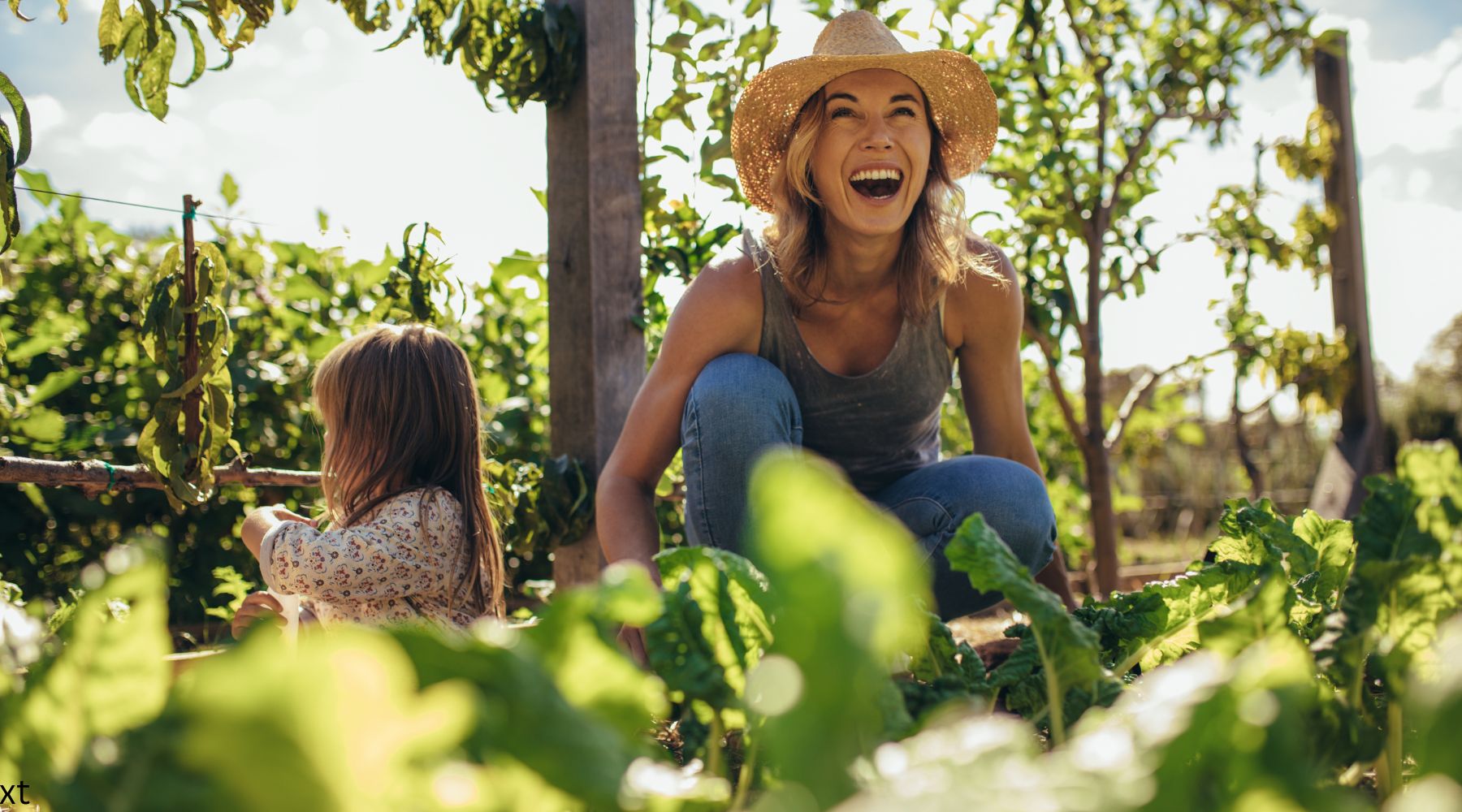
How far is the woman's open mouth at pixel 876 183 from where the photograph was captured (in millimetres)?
1883

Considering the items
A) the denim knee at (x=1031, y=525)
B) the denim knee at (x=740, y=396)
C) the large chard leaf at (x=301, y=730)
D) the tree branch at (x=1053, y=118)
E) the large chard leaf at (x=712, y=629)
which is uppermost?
the tree branch at (x=1053, y=118)

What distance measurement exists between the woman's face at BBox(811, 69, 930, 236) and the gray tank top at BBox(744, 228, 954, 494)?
0.18 meters

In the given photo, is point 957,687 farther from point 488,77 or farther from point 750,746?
point 488,77

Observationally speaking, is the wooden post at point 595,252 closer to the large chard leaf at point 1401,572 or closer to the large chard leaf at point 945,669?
the large chard leaf at point 945,669

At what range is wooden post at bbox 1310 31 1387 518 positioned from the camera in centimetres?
444

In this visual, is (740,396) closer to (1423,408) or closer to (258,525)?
(258,525)

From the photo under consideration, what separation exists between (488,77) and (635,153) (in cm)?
36

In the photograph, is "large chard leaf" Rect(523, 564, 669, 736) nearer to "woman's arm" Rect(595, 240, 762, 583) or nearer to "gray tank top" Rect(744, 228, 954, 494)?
"woman's arm" Rect(595, 240, 762, 583)

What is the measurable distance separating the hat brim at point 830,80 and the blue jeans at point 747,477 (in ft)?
2.11

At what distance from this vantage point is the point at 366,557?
1.87 meters

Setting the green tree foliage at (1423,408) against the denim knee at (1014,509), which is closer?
the denim knee at (1014,509)

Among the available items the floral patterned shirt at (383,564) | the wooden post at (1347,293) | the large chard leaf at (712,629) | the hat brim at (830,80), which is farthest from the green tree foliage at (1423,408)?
the large chard leaf at (712,629)

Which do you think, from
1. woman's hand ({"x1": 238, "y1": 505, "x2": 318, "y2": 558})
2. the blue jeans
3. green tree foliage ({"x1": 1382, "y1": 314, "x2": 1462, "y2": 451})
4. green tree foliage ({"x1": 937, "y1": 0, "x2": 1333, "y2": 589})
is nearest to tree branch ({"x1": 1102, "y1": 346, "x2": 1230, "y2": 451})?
green tree foliage ({"x1": 937, "y1": 0, "x2": 1333, "y2": 589})

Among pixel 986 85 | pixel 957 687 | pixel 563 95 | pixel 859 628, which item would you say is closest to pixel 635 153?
pixel 563 95
